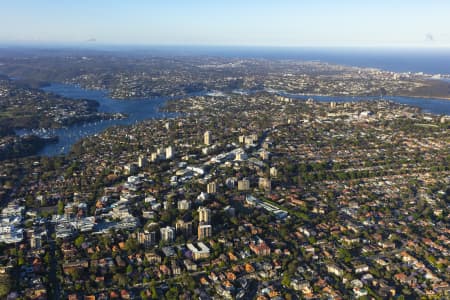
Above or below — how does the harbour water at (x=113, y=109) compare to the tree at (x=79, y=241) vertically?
below

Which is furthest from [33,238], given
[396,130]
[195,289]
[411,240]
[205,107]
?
[205,107]

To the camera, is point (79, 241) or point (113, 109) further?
point (113, 109)

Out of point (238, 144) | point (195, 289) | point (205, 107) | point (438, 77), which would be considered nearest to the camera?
point (195, 289)

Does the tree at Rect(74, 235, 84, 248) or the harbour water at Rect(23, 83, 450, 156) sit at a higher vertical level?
the tree at Rect(74, 235, 84, 248)

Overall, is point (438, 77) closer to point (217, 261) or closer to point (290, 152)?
point (290, 152)

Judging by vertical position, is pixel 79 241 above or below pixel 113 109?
above

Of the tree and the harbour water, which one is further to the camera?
the harbour water

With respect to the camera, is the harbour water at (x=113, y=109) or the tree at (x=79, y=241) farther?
the harbour water at (x=113, y=109)

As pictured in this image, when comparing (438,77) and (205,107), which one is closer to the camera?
(205,107)
